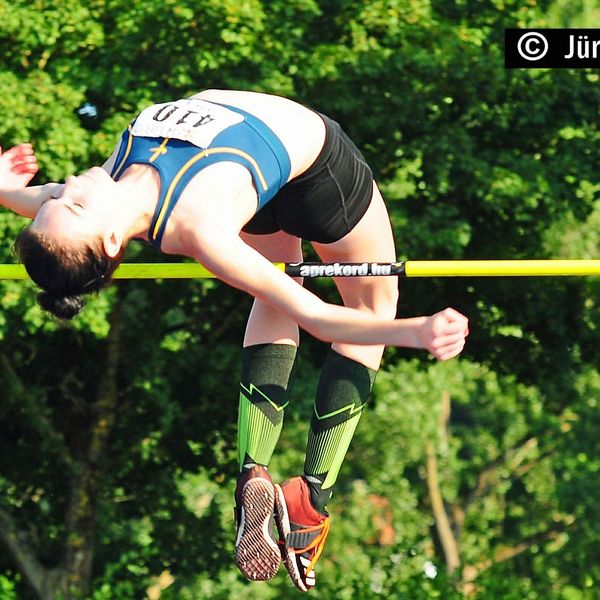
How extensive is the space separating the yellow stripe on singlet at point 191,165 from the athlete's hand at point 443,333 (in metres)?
0.70

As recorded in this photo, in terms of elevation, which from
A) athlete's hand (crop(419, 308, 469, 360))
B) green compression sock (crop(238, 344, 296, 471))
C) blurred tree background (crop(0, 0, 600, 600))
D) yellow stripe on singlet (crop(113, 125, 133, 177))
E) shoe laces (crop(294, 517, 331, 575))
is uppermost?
Answer: yellow stripe on singlet (crop(113, 125, 133, 177))

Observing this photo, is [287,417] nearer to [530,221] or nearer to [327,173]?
[530,221]

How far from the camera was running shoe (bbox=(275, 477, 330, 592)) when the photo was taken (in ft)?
13.9

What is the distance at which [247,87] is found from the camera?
9.01 meters

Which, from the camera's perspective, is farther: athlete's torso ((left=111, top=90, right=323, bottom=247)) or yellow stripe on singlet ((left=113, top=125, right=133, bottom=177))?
yellow stripe on singlet ((left=113, top=125, right=133, bottom=177))

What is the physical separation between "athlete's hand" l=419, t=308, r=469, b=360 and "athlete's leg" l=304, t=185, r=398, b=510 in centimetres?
94

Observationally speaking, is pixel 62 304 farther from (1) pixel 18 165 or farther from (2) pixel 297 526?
(2) pixel 297 526

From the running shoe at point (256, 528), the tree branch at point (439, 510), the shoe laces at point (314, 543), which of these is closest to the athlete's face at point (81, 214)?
the running shoe at point (256, 528)

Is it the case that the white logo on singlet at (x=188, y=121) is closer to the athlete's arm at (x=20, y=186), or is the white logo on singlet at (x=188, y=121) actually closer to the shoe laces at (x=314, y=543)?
the athlete's arm at (x=20, y=186)

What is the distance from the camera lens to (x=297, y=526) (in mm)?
4273

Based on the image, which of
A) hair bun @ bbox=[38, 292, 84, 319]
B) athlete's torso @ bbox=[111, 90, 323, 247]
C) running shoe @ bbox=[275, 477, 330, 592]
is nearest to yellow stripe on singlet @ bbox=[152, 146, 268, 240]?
athlete's torso @ bbox=[111, 90, 323, 247]

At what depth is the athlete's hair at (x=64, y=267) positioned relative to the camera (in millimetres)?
3533

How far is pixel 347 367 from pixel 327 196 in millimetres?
639

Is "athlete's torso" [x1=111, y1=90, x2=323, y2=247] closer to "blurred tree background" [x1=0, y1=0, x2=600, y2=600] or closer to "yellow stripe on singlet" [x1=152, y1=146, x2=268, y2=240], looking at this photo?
"yellow stripe on singlet" [x1=152, y1=146, x2=268, y2=240]
